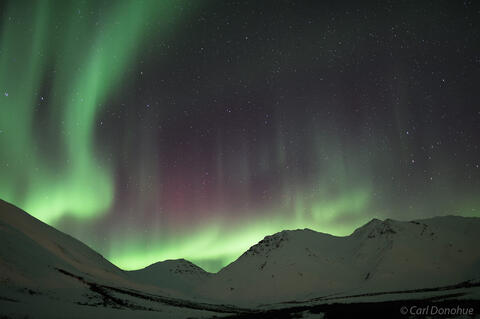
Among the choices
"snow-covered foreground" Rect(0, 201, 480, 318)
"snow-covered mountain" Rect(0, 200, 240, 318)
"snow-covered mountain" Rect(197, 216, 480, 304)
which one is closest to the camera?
"snow-covered mountain" Rect(0, 200, 240, 318)

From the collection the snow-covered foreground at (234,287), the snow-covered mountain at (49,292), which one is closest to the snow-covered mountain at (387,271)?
the snow-covered foreground at (234,287)

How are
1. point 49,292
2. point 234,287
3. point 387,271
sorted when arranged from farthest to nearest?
point 234,287 → point 387,271 → point 49,292

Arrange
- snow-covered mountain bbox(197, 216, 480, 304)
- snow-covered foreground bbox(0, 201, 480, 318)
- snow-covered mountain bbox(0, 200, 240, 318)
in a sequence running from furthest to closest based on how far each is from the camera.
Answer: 1. snow-covered mountain bbox(197, 216, 480, 304)
2. snow-covered foreground bbox(0, 201, 480, 318)
3. snow-covered mountain bbox(0, 200, 240, 318)

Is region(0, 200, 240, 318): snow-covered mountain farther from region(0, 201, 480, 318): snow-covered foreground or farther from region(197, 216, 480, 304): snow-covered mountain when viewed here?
region(197, 216, 480, 304): snow-covered mountain

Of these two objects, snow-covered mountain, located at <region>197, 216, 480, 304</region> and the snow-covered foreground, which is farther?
snow-covered mountain, located at <region>197, 216, 480, 304</region>

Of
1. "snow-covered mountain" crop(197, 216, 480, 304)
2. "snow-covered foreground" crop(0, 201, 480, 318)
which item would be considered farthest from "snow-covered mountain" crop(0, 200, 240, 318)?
"snow-covered mountain" crop(197, 216, 480, 304)

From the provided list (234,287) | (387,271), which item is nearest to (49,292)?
(387,271)

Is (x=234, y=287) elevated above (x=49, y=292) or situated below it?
below

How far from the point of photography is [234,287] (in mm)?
199875

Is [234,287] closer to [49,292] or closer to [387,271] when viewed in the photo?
[387,271]

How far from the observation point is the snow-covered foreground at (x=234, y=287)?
48000mm

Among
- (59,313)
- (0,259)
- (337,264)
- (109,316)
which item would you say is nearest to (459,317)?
(109,316)

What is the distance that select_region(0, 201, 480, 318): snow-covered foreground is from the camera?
157ft

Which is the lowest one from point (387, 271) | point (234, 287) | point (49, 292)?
point (234, 287)
